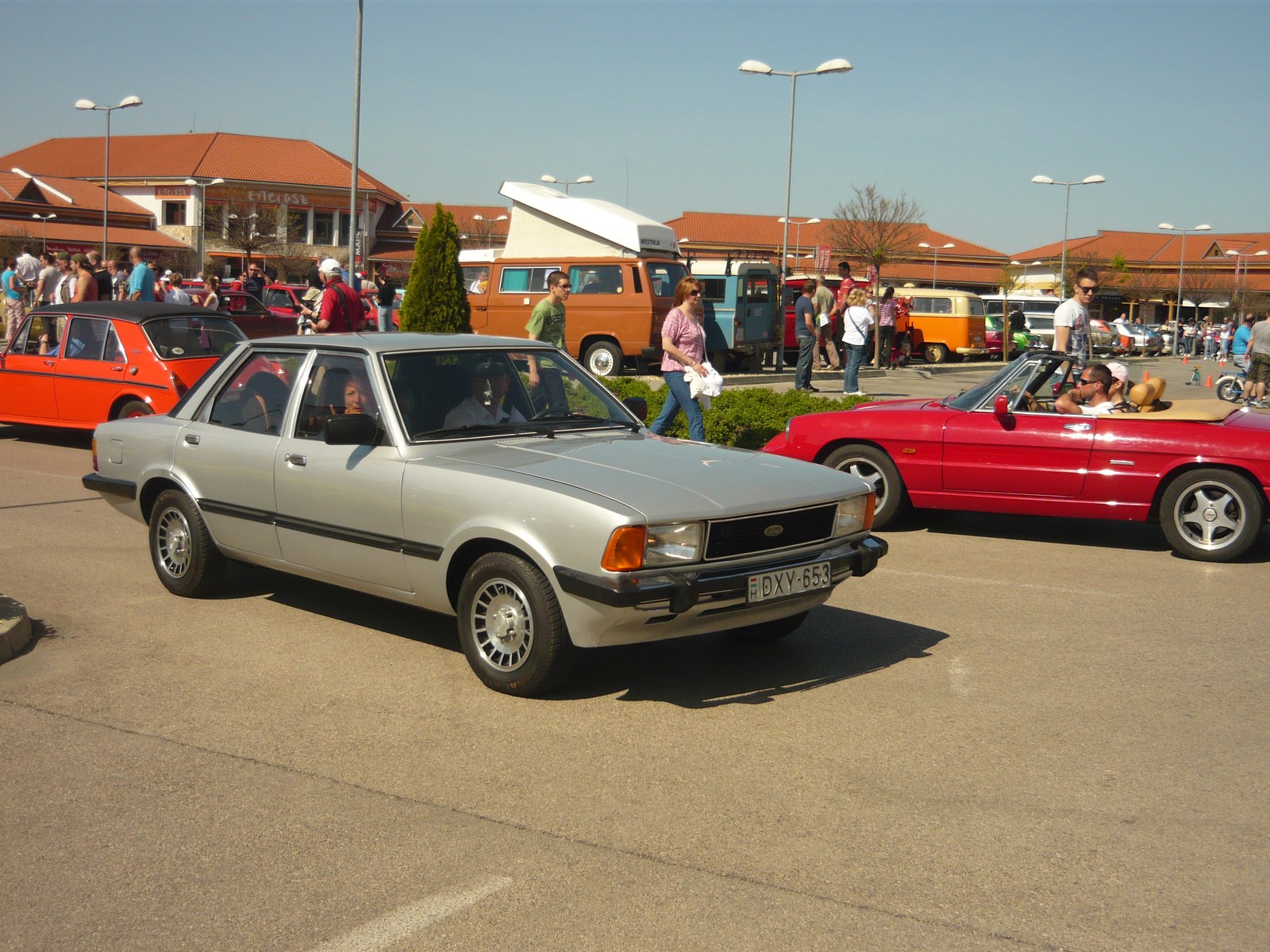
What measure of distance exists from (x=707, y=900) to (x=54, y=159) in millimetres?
90767

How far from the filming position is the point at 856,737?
475 cm

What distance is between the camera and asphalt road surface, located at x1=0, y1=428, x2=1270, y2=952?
330 centimetres

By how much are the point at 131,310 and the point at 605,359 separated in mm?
10236

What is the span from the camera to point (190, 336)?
12.9 m

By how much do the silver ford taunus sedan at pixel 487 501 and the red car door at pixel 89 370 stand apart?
6.10 metres

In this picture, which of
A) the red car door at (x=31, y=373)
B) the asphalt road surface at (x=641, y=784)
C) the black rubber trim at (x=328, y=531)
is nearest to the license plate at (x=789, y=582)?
the asphalt road surface at (x=641, y=784)

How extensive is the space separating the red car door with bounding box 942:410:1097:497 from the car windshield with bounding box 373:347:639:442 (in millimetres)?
3517

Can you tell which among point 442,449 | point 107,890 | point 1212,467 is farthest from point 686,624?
point 1212,467

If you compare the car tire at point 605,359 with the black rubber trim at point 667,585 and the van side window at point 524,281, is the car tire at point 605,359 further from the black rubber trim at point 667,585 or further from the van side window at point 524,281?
the black rubber trim at point 667,585

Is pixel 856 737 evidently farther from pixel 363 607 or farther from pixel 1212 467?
pixel 1212 467

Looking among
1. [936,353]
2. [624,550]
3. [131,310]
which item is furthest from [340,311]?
[936,353]

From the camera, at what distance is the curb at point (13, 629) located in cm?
565

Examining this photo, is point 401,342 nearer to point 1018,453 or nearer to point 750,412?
point 1018,453

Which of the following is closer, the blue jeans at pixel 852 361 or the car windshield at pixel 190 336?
the car windshield at pixel 190 336
